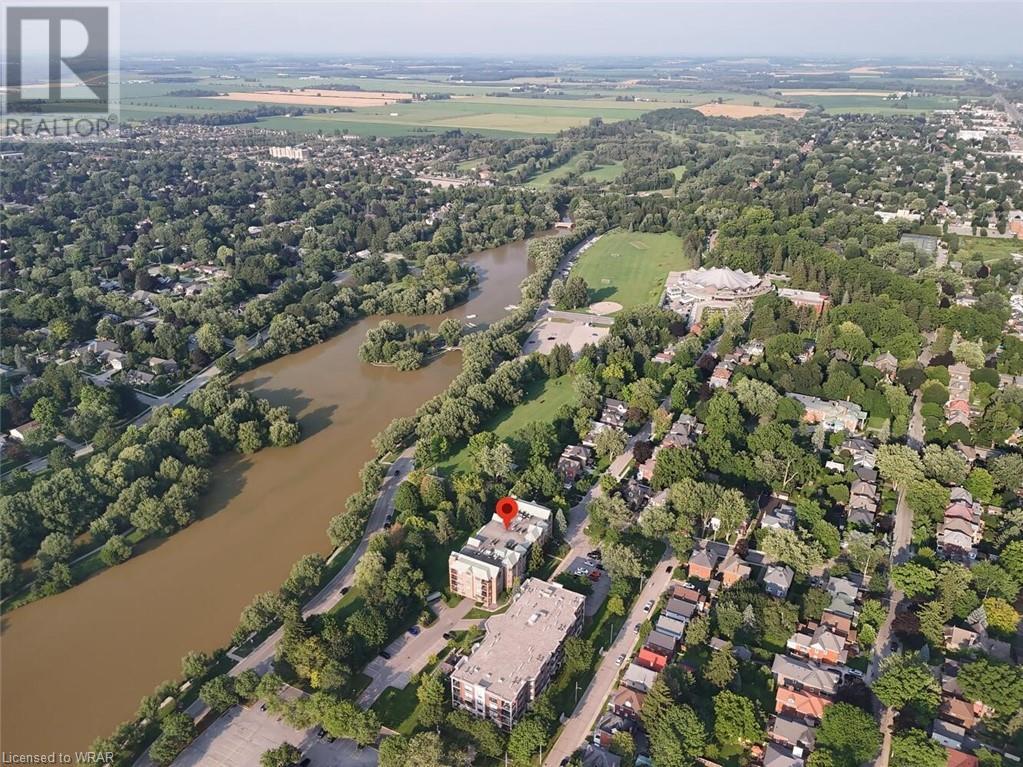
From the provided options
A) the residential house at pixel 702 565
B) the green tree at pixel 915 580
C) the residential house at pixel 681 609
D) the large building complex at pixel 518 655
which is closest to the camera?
the large building complex at pixel 518 655

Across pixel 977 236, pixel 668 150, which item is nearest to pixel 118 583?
pixel 977 236

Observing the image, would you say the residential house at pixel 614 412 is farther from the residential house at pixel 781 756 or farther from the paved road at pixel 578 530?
the residential house at pixel 781 756

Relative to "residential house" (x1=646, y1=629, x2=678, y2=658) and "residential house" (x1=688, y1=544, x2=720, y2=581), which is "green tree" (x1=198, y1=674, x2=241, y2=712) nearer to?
"residential house" (x1=646, y1=629, x2=678, y2=658)

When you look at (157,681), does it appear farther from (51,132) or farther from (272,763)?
(51,132)

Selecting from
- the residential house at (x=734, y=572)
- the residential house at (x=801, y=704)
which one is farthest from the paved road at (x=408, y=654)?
the residential house at (x=801, y=704)

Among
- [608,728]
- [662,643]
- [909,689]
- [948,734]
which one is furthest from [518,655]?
[948,734]

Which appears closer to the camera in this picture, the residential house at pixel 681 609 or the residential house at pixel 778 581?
the residential house at pixel 681 609
